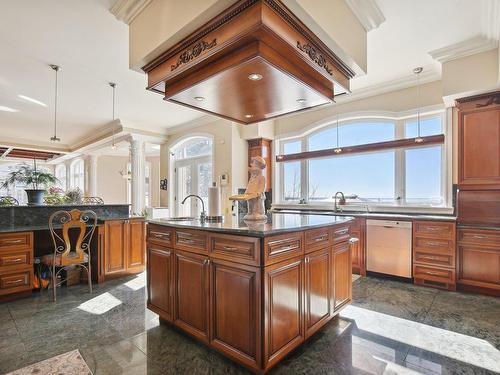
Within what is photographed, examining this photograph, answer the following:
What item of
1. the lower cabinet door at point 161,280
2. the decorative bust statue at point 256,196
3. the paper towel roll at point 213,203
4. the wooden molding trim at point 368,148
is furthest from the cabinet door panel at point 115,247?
the wooden molding trim at point 368,148

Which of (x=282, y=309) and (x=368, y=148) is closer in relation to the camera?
(x=282, y=309)

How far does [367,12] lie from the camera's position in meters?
2.59

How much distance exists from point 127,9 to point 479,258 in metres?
4.71

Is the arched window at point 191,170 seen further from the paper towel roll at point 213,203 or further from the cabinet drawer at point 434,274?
the cabinet drawer at point 434,274

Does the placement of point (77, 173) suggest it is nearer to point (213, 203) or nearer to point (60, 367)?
point (213, 203)

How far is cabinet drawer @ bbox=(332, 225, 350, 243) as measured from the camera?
2.44 meters

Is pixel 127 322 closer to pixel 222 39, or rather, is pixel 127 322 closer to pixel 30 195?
pixel 222 39

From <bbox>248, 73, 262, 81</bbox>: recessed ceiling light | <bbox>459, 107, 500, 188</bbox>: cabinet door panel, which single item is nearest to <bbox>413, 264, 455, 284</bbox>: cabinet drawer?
<bbox>459, 107, 500, 188</bbox>: cabinet door panel

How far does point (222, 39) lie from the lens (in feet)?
6.16

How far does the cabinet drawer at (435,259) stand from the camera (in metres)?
3.41

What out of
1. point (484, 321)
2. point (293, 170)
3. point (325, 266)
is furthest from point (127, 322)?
point (293, 170)

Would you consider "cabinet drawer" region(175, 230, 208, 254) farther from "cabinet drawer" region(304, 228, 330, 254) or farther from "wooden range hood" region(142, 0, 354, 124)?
"wooden range hood" region(142, 0, 354, 124)

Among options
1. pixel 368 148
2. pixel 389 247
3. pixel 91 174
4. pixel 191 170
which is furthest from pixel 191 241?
pixel 91 174

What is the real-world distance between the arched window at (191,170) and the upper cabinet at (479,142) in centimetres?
460
